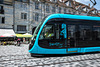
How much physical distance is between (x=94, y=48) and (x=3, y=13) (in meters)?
21.0

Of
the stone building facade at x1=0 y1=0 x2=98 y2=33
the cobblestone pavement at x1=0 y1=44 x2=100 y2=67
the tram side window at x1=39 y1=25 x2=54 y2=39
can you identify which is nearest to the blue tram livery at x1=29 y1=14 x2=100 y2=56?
the tram side window at x1=39 y1=25 x2=54 y2=39

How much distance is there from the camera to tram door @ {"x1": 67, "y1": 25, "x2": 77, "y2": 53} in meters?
8.16

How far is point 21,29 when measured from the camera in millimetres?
26125

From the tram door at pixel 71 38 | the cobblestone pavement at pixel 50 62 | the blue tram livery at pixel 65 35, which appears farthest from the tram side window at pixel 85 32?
the cobblestone pavement at pixel 50 62

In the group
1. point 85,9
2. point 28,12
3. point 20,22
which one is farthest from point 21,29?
→ point 85,9

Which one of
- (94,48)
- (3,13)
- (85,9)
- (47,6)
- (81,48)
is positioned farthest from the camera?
(85,9)

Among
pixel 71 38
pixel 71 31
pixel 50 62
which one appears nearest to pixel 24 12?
pixel 71 31

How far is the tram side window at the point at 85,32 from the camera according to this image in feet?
28.2

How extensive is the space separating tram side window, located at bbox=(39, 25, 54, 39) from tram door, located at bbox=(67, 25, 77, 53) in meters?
1.28

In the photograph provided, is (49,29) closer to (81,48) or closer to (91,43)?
(81,48)

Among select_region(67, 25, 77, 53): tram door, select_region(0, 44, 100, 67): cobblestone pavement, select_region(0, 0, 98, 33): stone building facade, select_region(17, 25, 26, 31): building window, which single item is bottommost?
select_region(0, 44, 100, 67): cobblestone pavement

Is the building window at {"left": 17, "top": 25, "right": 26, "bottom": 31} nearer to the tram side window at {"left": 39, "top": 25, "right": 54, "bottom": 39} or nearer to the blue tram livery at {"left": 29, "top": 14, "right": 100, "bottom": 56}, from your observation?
the blue tram livery at {"left": 29, "top": 14, "right": 100, "bottom": 56}

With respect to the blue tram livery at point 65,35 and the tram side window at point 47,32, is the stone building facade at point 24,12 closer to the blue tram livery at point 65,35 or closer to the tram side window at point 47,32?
the blue tram livery at point 65,35

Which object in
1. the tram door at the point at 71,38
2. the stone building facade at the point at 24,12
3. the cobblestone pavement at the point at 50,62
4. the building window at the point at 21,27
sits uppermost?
the stone building facade at the point at 24,12
